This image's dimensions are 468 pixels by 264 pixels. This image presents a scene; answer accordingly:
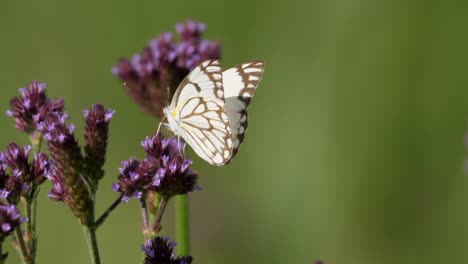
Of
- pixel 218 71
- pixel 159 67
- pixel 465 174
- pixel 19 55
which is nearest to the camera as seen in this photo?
pixel 218 71

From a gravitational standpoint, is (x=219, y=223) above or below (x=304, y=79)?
below

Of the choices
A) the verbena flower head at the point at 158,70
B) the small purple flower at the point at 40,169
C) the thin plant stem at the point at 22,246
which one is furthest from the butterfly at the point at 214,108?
the thin plant stem at the point at 22,246

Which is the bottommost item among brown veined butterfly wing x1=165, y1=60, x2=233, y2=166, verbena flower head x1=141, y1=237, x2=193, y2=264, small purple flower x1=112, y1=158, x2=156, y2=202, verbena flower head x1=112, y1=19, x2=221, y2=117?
verbena flower head x1=141, y1=237, x2=193, y2=264

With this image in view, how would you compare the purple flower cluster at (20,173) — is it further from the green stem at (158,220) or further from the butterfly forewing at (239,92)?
the butterfly forewing at (239,92)

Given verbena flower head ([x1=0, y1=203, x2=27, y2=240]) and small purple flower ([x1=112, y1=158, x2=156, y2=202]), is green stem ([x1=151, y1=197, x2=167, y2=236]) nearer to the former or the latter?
small purple flower ([x1=112, y1=158, x2=156, y2=202])

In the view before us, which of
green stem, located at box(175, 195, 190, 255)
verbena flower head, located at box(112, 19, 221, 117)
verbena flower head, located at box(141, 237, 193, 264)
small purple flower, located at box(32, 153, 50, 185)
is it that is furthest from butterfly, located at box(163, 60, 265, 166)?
small purple flower, located at box(32, 153, 50, 185)

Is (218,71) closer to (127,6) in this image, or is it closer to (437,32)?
(437,32)

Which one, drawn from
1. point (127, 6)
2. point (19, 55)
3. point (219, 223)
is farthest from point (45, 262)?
point (127, 6)

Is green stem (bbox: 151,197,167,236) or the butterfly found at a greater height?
the butterfly
